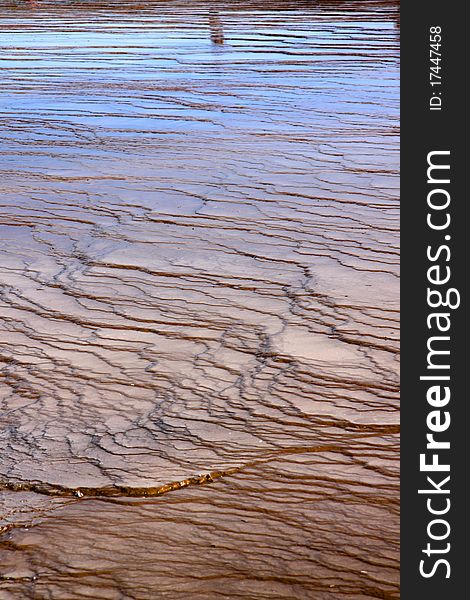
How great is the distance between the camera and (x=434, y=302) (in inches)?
78.6

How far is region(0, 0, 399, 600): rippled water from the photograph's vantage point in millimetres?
1800

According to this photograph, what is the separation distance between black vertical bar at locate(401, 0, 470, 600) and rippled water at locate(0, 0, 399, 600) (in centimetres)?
11

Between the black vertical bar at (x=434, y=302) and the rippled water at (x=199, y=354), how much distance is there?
112 millimetres

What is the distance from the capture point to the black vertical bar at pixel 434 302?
1646 mm

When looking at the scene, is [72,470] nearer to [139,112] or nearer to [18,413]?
[18,413]

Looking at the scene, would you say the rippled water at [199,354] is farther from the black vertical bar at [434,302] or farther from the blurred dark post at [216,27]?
the blurred dark post at [216,27]

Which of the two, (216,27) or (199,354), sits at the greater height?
(216,27)

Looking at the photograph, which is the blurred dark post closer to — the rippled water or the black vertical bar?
the rippled water

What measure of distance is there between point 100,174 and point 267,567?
10.0ft

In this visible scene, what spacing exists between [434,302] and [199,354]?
0.79 m

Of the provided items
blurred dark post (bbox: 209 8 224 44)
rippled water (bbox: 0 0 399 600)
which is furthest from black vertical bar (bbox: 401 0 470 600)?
blurred dark post (bbox: 209 8 224 44)

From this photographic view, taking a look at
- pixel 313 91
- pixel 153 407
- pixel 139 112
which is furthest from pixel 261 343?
pixel 313 91

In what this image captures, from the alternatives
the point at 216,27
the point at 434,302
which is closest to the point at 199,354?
the point at 434,302

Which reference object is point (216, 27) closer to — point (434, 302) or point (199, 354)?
point (199, 354)
